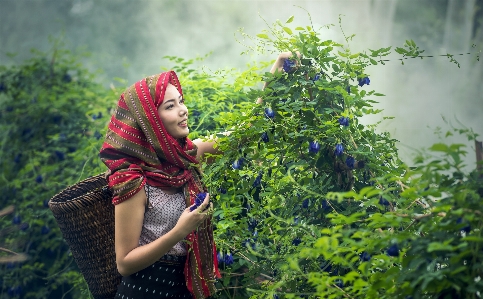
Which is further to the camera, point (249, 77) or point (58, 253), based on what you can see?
point (58, 253)

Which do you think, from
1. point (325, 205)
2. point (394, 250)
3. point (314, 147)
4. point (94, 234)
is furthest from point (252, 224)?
point (394, 250)

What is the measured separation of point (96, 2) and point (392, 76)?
502 cm

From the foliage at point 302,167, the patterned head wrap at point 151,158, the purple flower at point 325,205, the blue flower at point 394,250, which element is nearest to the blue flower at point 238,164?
the foliage at point 302,167

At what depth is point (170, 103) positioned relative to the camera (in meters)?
2.18

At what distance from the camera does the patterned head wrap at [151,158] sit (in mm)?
2107

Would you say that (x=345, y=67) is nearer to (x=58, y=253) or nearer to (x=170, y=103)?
(x=170, y=103)

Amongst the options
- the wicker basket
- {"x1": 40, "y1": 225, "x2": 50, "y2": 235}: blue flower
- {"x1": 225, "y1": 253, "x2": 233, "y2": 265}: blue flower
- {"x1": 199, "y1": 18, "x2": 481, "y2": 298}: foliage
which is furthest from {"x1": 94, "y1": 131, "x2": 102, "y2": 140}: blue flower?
{"x1": 225, "y1": 253, "x2": 233, "y2": 265}: blue flower

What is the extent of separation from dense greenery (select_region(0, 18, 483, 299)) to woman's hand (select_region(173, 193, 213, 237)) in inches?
6.9

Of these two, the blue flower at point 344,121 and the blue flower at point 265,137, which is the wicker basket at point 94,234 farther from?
the blue flower at point 344,121

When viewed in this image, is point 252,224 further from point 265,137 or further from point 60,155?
point 60,155

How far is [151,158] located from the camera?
2133 mm

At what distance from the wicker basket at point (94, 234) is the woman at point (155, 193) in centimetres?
13

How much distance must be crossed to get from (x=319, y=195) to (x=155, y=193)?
0.55 metres

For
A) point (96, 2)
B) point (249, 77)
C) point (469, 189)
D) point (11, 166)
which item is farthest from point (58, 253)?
point (96, 2)
